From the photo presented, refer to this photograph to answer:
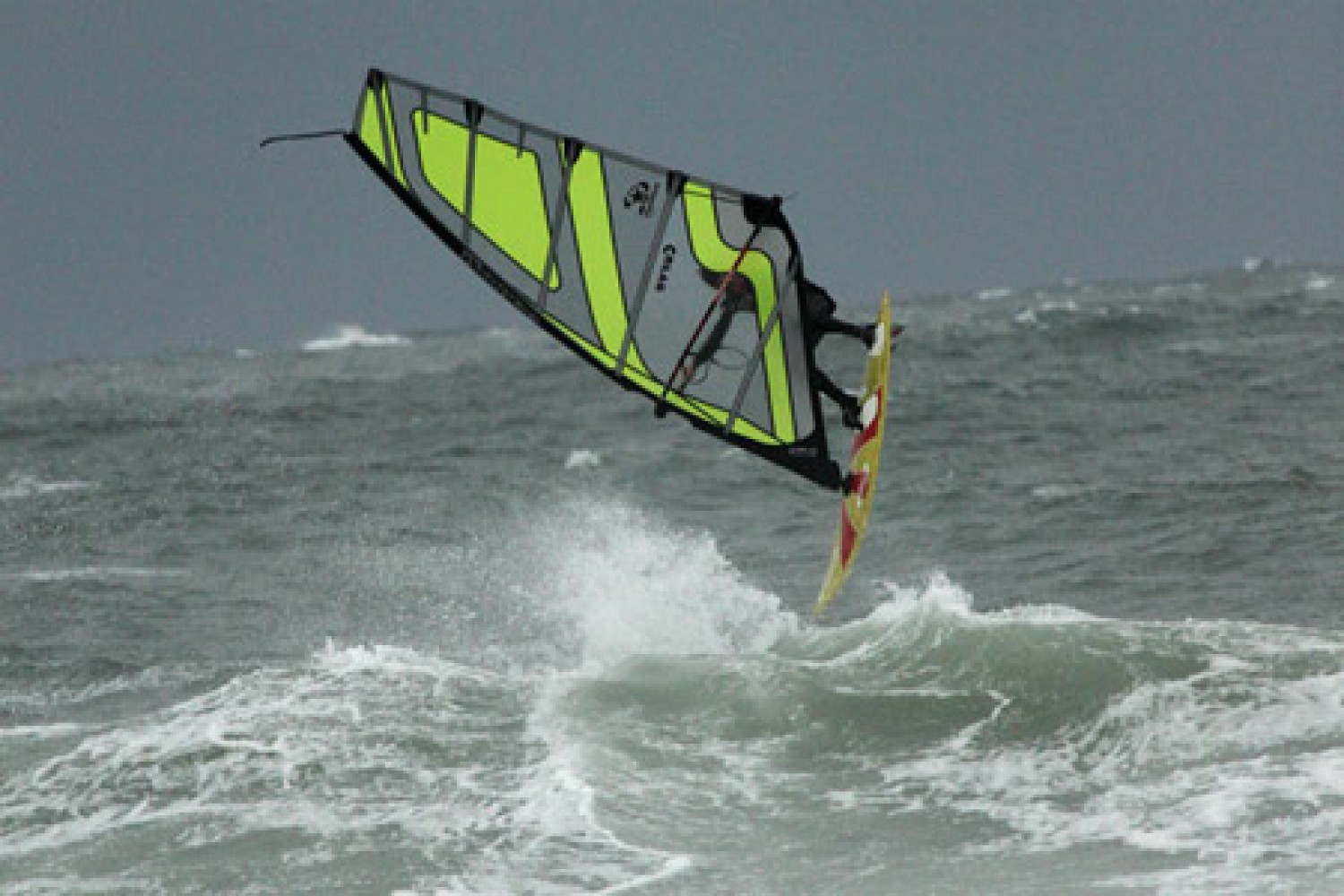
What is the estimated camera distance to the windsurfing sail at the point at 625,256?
856 cm

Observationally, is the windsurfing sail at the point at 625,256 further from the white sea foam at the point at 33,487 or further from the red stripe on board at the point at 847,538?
the white sea foam at the point at 33,487

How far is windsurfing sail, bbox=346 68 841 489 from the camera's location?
337 inches

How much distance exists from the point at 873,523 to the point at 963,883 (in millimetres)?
7981

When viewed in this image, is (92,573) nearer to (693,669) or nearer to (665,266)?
(693,669)

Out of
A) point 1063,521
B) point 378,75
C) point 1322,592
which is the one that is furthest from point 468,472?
point 378,75

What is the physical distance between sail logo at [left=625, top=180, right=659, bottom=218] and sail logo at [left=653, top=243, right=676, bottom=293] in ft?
0.57

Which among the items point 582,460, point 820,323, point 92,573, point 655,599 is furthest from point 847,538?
point 582,460

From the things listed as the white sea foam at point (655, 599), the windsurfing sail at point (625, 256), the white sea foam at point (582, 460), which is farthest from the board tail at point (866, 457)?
the white sea foam at point (582, 460)

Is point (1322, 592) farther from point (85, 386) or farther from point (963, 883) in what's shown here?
point (85, 386)

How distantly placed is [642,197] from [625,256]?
31 cm

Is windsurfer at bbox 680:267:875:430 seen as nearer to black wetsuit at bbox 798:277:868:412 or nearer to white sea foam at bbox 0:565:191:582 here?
black wetsuit at bbox 798:277:868:412

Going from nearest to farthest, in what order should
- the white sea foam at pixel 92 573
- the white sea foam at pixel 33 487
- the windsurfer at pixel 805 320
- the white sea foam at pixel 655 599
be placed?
the windsurfer at pixel 805 320 < the white sea foam at pixel 655 599 < the white sea foam at pixel 92 573 < the white sea foam at pixel 33 487

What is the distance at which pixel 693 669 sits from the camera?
10.4 m

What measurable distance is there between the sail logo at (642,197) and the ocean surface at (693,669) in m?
2.47
